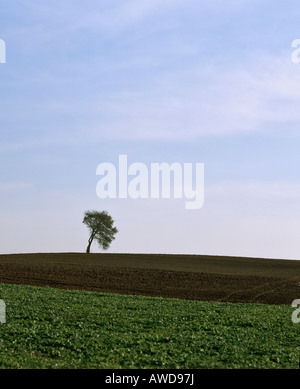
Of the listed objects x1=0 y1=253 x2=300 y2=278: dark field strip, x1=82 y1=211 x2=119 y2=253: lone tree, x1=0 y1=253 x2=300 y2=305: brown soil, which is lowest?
x1=0 y1=253 x2=300 y2=305: brown soil

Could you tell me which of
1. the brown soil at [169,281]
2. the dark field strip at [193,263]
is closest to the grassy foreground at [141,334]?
the brown soil at [169,281]

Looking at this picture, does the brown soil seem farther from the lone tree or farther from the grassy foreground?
the lone tree

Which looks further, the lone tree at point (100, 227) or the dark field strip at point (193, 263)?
the lone tree at point (100, 227)

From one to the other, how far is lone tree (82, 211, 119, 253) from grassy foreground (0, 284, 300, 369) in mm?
60457

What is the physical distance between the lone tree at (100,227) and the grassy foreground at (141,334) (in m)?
60.5

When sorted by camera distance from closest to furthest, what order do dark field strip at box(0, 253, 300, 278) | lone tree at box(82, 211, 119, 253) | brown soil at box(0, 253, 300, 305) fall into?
brown soil at box(0, 253, 300, 305) < dark field strip at box(0, 253, 300, 278) < lone tree at box(82, 211, 119, 253)

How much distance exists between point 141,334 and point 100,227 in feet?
243

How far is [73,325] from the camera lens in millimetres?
27812

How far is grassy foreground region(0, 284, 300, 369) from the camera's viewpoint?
21312 mm

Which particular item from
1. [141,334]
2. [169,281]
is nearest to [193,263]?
[169,281]

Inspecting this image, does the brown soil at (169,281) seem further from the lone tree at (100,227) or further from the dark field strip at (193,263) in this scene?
the lone tree at (100,227)

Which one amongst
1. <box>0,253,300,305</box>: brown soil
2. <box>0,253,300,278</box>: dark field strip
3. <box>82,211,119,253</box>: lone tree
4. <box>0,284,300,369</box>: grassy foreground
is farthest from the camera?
<box>82,211,119,253</box>: lone tree

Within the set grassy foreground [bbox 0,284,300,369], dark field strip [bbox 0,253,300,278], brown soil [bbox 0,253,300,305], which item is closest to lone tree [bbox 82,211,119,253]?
dark field strip [bbox 0,253,300,278]

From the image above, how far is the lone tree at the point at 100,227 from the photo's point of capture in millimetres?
99500
